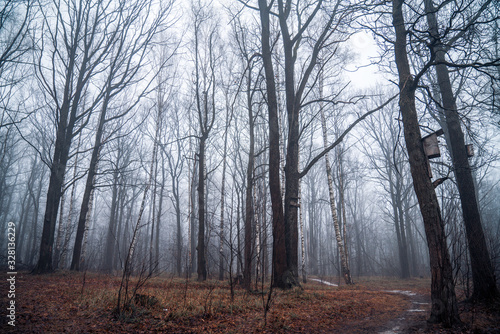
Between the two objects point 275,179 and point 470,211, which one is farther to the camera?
point 275,179

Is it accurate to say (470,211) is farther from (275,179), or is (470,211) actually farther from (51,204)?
(51,204)

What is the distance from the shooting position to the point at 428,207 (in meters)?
3.97

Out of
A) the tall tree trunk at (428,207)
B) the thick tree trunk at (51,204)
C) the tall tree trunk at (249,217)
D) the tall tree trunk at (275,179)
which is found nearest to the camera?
the tall tree trunk at (428,207)

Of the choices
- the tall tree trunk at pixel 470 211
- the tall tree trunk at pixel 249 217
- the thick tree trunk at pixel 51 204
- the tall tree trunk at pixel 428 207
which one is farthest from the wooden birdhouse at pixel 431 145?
the thick tree trunk at pixel 51 204

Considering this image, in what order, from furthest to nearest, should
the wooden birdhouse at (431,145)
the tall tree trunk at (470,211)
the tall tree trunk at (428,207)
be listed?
the tall tree trunk at (470,211)
the wooden birdhouse at (431,145)
the tall tree trunk at (428,207)

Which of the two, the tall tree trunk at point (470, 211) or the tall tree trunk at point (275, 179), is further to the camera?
the tall tree trunk at point (275, 179)

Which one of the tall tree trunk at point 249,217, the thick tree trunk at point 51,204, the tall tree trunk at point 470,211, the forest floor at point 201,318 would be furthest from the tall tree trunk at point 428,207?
the thick tree trunk at point 51,204

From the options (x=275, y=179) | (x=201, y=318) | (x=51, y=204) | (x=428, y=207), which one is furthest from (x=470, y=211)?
(x=51, y=204)

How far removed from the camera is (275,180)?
7137 millimetres

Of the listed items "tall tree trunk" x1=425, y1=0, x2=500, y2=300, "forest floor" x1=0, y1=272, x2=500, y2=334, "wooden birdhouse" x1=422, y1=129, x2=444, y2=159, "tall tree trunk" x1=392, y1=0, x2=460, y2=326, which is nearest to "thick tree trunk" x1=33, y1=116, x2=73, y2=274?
"forest floor" x1=0, y1=272, x2=500, y2=334

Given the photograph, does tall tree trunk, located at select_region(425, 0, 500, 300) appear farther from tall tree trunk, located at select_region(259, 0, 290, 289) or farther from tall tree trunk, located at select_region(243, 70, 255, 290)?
tall tree trunk, located at select_region(243, 70, 255, 290)

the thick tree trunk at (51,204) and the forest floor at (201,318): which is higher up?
the thick tree trunk at (51,204)

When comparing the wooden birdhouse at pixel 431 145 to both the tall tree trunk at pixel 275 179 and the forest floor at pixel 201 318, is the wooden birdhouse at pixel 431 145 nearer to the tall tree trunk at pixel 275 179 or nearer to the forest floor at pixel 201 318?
the forest floor at pixel 201 318

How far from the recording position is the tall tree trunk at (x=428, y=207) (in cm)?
361
